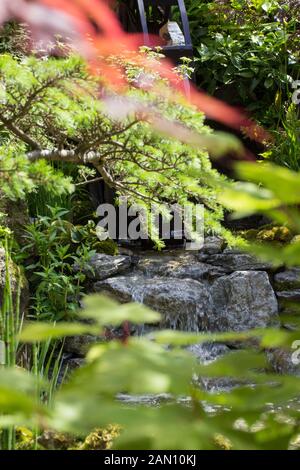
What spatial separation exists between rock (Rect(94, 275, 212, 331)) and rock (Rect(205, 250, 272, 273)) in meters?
0.36

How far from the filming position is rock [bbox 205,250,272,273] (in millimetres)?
5082

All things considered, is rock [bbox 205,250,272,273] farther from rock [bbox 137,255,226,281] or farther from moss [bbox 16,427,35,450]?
moss [bbox 16,427,35,450]

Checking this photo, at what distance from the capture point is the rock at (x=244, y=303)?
4.78 metres

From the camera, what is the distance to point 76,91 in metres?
1.87

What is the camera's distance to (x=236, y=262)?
5.15 m

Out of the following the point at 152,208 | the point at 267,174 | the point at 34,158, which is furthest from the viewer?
the point at 152,208

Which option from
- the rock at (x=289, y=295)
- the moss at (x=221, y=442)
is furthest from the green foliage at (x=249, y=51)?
the moss at (x=221, y=442)

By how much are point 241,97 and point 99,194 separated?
2.12m

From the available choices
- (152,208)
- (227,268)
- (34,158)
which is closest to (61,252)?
(227,268)

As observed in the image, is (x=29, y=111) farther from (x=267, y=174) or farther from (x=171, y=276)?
(x=171, y=276)

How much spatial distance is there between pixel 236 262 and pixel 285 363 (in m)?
0.99

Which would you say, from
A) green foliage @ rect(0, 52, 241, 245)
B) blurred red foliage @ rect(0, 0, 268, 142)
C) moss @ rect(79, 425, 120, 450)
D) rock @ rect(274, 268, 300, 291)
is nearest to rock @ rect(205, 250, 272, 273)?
rock @ rect(274, 268, 300, 291)

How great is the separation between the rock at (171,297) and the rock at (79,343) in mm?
363

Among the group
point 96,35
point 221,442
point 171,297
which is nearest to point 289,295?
point 171,297
